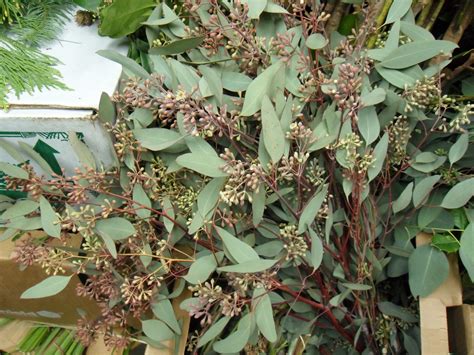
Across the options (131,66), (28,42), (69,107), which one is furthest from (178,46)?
(28,42)

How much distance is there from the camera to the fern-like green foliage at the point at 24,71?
766 mm

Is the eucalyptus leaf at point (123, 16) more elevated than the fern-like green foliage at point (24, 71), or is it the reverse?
the eucalyptus leaf at point (123, 16)

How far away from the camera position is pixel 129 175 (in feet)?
2.27

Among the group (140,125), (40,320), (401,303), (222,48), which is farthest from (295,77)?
(40,320)

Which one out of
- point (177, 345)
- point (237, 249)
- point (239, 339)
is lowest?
point (177, 345)

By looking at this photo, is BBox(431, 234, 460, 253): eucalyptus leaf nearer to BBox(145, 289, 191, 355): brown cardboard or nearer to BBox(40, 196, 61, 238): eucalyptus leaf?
BBox(145, 289, 191, 355): brown cardboard

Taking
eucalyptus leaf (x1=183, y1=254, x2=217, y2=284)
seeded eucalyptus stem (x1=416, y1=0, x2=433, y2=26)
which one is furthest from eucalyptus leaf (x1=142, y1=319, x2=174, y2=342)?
seeded eucalyptus stem (x1=416, y1=0, x2=433, y2=26)

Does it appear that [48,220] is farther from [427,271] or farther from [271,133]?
[427,271]

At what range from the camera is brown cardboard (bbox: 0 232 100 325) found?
2.96 feet

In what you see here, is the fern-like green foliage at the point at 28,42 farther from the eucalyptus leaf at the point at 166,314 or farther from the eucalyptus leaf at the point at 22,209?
the eucalyptus leaf at the point at 166,314

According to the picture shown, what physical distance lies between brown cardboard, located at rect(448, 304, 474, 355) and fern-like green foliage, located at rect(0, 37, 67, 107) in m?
0.65

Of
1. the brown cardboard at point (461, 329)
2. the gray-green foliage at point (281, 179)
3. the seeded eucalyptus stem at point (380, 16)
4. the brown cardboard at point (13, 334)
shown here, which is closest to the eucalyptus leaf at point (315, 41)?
the gray-green foliage at point (281, 179)

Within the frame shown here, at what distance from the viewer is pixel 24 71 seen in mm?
780

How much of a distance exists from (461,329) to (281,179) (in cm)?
34
